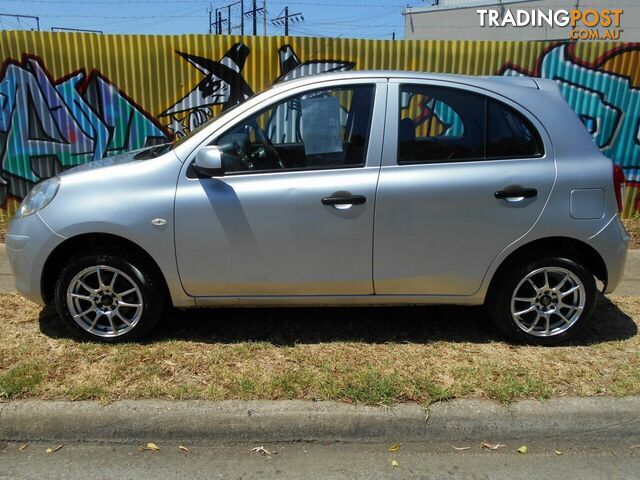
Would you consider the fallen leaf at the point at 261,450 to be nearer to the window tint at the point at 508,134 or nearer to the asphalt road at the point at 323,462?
the asphalt road at the point at 323,462

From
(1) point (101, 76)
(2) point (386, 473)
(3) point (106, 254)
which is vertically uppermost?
(1) point (101, 76)

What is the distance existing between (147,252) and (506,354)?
8.06 feet

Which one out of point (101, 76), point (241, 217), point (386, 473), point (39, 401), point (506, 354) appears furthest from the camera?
point (101, 76)

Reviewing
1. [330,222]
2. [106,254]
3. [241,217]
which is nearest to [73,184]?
[106,254]

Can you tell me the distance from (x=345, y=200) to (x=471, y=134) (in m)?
0.97

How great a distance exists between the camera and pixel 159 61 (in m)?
7.21

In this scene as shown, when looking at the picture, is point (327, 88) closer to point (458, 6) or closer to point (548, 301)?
point (548, 301)

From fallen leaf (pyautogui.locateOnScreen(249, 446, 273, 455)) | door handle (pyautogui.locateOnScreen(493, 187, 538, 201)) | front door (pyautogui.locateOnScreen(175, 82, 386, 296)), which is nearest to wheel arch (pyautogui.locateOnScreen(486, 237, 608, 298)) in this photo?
door handle (pyautogui.locateOnScreen(493, 187, 538, 201))

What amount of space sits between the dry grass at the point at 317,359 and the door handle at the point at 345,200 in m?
1.01

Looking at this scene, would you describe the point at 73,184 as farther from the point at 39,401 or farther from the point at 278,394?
the point at 278,394

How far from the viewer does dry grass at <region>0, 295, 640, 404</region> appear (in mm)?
3355

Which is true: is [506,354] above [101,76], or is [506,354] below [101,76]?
below

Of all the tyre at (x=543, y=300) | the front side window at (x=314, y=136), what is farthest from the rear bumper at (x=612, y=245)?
the front side window at (x=314, y=136)

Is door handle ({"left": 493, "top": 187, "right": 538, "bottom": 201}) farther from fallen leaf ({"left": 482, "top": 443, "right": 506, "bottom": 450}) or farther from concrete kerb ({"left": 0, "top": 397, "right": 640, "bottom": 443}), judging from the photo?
fallen leaf ({"left": 482, "top": 443, "right": 506, "bottom": 450})
